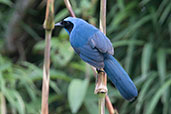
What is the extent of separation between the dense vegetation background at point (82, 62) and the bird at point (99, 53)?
99cm

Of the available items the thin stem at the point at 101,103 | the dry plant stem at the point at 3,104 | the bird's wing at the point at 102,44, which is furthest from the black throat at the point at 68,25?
the dry plant stem at the point at 3,104

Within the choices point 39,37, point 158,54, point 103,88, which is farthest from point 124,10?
point 103,88

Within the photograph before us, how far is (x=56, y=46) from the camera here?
3229 millimetres

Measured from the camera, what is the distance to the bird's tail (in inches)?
58.8

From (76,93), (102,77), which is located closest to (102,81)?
(102,77)

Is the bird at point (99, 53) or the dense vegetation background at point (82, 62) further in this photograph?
the dense vegetation background at point (82, 62)

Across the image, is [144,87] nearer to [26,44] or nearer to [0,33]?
[26,44]

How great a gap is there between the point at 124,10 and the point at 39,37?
3.66 feet

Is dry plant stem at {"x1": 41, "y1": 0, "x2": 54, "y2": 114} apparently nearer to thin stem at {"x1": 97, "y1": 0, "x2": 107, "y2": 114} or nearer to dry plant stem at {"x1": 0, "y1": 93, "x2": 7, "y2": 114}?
thin stem at {"x1": 97, "y1": 0, "x2": 107, "y2": 114}

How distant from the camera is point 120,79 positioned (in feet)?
5.23

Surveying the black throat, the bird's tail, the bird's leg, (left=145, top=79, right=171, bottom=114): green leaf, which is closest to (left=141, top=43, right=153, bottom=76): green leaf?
(left=145, top=79, right=171, bottom=114): green leaf

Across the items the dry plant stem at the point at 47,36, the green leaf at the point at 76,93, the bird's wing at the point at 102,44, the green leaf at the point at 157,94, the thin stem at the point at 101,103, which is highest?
the green leaf at the point at 76,93

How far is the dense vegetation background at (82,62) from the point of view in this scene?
304cm

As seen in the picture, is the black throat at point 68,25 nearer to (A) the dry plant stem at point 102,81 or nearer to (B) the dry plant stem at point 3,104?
(A) the dry plant stem at point 102,81
